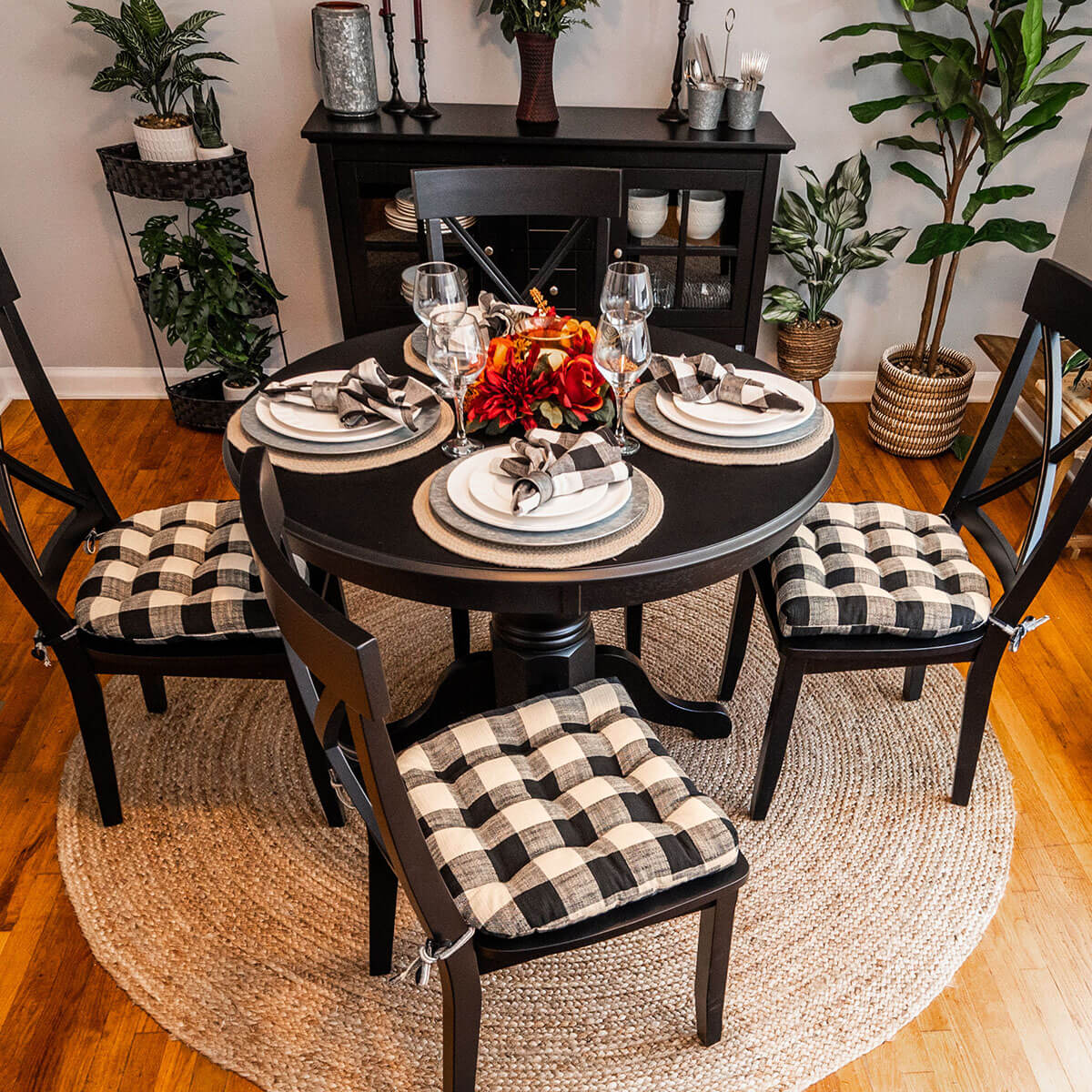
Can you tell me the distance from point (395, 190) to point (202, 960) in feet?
6.43

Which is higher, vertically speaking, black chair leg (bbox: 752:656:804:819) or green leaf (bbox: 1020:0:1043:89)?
green leaf (bbox: 1020:0:1043:89)

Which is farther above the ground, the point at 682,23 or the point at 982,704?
the point at 682,23

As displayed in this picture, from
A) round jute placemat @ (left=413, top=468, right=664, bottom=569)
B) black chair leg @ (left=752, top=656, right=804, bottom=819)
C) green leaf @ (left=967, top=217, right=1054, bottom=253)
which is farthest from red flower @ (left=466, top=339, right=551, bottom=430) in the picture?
green leaf @ (left=967, top=217, right=1054, bottom=253)

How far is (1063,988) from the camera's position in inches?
62.1

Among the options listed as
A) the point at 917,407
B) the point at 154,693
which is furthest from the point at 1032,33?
the point at 154,693

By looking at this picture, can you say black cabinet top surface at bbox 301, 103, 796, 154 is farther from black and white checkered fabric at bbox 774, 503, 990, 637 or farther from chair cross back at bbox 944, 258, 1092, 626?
black and white checkered fabric at bbox 774, 503, 990, 637

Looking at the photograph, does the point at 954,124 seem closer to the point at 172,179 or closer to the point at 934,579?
the point at 934,579

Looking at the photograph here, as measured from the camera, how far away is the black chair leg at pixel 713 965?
4.31ft

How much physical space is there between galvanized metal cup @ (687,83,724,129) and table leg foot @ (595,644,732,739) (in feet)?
4.88

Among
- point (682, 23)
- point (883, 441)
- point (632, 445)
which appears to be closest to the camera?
point (632, 445)

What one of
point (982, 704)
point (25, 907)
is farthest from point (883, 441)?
point (25, 907)

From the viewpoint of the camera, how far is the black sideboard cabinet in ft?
8.16

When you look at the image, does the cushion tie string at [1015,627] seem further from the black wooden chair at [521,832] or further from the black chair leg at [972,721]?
the black wooden chair at [521,832]

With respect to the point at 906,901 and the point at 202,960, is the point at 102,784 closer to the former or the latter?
the point at 202,960
